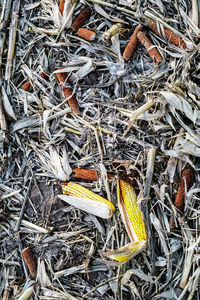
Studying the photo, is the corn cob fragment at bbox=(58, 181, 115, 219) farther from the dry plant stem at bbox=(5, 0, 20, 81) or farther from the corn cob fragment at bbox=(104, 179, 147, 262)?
the dry plant stem at bbox=(5, 0, 20, 81)

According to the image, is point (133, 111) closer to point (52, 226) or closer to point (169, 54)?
point (169, 54)

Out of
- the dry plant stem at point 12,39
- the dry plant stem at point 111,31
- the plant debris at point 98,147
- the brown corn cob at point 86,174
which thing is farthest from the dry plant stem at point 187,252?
the dry plant stem at point 12,39

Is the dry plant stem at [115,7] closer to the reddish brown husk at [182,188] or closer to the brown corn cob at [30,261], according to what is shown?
the reddish brown husk at [182,188]

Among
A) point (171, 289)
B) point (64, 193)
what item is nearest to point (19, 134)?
point (64, 193)

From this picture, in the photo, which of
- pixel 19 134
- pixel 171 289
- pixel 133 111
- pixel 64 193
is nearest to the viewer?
pixel 171 289

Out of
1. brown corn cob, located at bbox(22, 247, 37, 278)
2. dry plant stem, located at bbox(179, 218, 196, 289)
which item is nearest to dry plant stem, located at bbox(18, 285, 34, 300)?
brown corn cob, located at bbox(22, 247, 37, 278)

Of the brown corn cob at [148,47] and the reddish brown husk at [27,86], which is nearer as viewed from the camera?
the brown corn cob at [148,47]

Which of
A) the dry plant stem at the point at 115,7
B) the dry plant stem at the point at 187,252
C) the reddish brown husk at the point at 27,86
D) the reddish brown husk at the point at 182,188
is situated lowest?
the dry plant stem at the point at 187,252

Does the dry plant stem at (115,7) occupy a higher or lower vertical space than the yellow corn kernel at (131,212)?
higher
